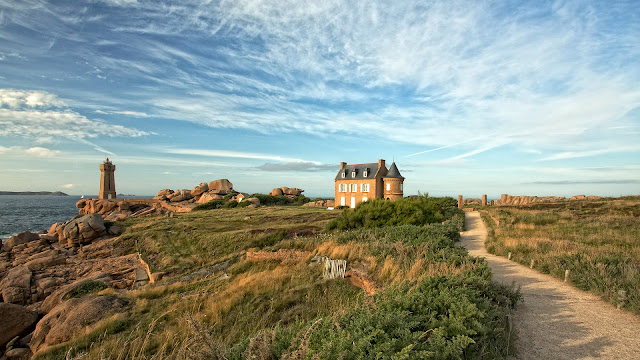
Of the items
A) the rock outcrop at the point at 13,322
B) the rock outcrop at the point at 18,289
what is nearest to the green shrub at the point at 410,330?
the rock outcrop at the point at 13,322

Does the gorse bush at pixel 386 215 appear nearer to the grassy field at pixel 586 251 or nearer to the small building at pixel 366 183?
the grassy field at pixel 586 251

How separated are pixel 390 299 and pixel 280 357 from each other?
2382 millimetres

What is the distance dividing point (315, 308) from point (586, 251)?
10.8m

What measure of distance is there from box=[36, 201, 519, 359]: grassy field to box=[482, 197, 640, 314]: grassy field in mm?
2934

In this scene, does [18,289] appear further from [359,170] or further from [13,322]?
[359,170]

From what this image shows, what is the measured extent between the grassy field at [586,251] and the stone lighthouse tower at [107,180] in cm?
6573

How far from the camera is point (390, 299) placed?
17.3ft

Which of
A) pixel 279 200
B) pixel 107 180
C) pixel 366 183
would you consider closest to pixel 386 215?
pixel 366 183

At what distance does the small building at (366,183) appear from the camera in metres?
40.8

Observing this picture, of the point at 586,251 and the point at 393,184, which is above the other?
Result: the point at 393,184

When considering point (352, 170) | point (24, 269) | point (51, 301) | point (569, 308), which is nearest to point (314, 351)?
point (569, 308)

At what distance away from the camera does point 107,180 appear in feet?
191

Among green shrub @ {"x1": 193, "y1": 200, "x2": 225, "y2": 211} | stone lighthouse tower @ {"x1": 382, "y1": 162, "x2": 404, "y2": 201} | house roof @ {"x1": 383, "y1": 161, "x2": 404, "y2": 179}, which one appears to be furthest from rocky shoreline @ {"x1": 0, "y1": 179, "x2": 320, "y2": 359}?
house roof @ {"x1": 383, "y1": 161, "x2": 404, "y2": 179}

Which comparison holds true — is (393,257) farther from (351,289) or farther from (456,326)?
(456,326)
